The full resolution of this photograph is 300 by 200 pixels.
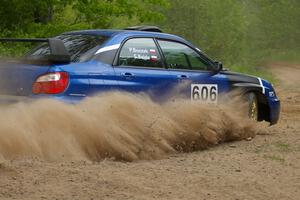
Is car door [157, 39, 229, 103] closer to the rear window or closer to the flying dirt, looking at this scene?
the flying dirt

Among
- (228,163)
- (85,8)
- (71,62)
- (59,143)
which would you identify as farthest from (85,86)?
(85,8)

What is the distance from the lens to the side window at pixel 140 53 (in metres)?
7.72

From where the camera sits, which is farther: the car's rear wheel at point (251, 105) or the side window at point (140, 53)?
the car's rear wheel at point (251, 105)

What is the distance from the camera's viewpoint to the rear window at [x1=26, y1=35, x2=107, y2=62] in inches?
290

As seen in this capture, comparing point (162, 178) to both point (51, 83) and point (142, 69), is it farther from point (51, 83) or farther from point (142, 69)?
point (142, 69)

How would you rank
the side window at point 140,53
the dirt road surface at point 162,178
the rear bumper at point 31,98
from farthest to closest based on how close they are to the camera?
1. the side window at point 140,53
2. the rear bumper at point 31,98
3. the dirt road surface at point 162,178

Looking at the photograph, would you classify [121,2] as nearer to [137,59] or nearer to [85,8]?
[85,8]

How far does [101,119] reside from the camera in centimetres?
676

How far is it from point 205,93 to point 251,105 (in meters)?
1.05

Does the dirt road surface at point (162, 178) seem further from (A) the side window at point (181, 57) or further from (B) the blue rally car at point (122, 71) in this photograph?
(A) the side window at point (181, 57)

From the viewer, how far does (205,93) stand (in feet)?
28.2

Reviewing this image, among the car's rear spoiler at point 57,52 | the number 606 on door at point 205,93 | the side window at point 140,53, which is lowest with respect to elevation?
the number 606 on door at point 205,93

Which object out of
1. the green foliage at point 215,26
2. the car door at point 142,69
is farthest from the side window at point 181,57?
the green foliage at point 215,26

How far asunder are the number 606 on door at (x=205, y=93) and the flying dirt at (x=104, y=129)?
1.32 ft
